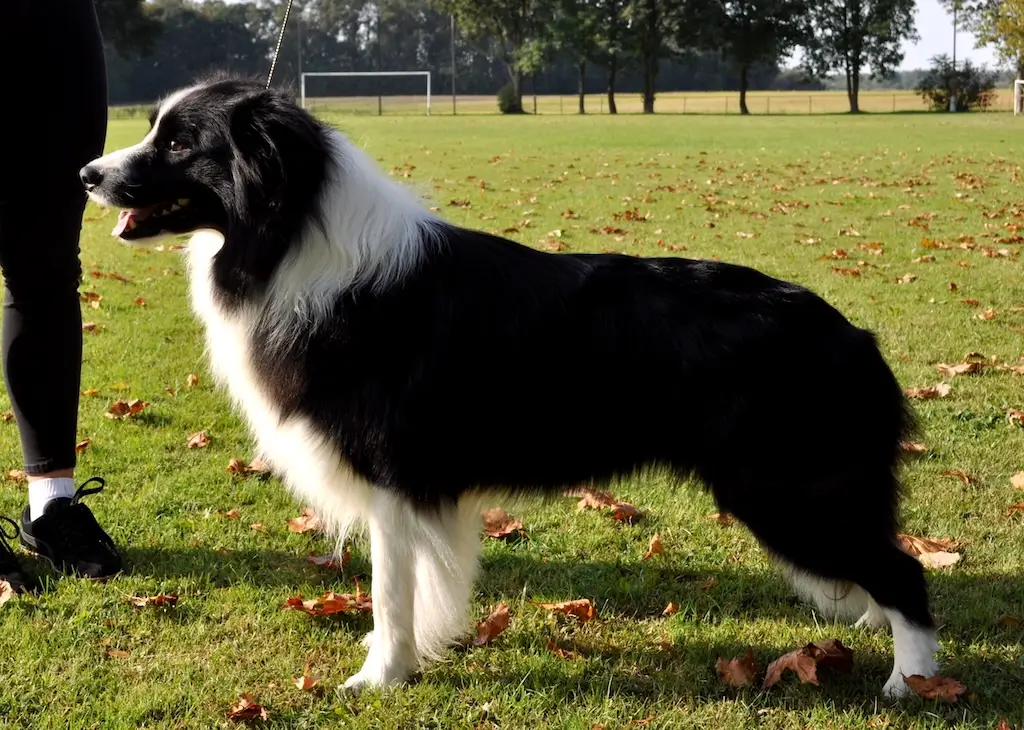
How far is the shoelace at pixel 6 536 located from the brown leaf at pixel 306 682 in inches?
60.4

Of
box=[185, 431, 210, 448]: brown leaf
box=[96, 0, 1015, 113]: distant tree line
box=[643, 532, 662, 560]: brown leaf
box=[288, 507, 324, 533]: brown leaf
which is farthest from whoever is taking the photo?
box=[96, 0, 1015, 113]: distant tree line

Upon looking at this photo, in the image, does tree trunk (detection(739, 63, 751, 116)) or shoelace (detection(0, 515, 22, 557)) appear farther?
tree trunk (detection(739, 63, 751, 116))

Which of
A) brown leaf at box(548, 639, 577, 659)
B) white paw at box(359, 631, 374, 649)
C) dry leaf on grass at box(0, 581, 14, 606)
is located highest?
dry leaf on grass at box(0, 581, 14, 606)

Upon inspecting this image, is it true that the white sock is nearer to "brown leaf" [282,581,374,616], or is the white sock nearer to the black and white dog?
"brown leaf" [282,581,374,616]

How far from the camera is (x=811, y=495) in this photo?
3186mm

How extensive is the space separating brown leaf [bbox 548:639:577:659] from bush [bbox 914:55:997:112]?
200 feet

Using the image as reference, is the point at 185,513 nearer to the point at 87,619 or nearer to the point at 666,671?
the point at 87,619

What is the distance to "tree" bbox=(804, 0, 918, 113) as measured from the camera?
6378cm

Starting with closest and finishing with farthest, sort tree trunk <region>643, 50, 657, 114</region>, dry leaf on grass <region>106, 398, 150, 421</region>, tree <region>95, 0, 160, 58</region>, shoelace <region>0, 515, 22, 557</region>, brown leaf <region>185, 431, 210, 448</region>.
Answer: shoelace <region>0, 515, 22, 557</region> < brown leaf <region>185, 431, 210, 448</region> < dry leaf on grass <region>106, 398, 150, 421</region> < tree <region>95, 0, 160, 58</region> < tree trunk <region>643, 50, 657, 114</region>

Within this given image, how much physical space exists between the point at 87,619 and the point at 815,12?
70141 mm

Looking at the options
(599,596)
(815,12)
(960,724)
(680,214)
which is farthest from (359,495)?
(815,12)

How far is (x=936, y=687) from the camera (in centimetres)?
316

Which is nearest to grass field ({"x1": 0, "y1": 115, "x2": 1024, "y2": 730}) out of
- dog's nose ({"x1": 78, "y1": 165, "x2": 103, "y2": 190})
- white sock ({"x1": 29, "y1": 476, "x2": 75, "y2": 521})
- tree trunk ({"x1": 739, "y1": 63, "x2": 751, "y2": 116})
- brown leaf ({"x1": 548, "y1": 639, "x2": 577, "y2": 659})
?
brown leaf ({"x1": 548, "y1": 639, "x2": 577, "y2": 659})

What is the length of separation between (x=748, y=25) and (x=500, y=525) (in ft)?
218
